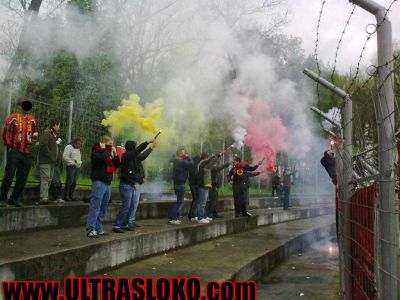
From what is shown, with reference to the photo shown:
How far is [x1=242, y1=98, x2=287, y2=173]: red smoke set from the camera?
16.2 m

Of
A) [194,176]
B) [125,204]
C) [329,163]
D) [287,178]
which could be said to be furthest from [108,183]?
[287,178]

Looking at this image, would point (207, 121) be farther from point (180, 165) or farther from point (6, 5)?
point (6, 5)

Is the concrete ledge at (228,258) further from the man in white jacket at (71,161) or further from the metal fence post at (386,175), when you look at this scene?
the metal fence post at (386,175)

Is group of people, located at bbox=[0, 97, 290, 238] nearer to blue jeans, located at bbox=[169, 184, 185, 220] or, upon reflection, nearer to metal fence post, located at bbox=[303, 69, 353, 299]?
blue jeans, located at bbox=[169, 184, 185, 220]

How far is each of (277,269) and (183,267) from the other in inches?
125

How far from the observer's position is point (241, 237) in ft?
37.1

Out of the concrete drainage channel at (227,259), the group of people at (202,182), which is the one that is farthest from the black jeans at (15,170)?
the group of people at (202,182)

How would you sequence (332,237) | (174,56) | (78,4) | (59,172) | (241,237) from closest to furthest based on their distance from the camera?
(59,172)
(241,237)
(78,4)
(174,56)
(332,237)

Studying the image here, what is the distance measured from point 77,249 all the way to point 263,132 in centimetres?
1162

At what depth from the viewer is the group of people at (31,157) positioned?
24.5ft

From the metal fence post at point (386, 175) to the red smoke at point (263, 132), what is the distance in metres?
12.8

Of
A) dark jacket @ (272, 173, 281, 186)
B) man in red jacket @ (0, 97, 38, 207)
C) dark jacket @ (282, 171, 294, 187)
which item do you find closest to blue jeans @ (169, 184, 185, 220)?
man in red jacket @ (0, 97, 38, 207)

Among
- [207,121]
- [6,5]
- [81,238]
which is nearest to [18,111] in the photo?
[81,238]

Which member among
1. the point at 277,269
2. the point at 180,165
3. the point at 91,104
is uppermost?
the point at 91,104
